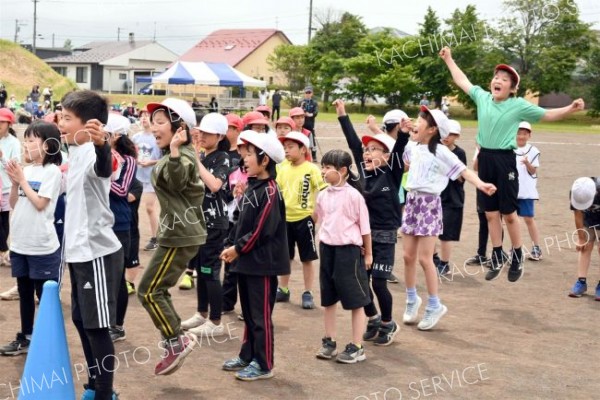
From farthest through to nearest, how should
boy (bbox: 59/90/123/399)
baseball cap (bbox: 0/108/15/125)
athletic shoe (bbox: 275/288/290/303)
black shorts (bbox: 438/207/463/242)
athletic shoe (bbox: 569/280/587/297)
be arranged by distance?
1. black shorts (bbox: 438/207/463/242)
2. baseball cap (bbox: 0/108/15/125)
3. athletic shoe (bbox: 569/280/587/297)
4. athletic shoe (bbox: 275/288/290/303)
5. boy (bbox: 59/90/123/399)

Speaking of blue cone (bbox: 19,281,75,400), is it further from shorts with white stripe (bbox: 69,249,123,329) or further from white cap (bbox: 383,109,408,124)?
white cap (bbox: 383,109,408,124)

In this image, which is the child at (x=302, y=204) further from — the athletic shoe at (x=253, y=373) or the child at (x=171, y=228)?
the child at (x=171, y=228)

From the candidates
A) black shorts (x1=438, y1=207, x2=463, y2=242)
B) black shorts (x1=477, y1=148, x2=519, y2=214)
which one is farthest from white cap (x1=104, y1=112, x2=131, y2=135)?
black shorts (x1=438, y1=207, x2=463, y2=242)

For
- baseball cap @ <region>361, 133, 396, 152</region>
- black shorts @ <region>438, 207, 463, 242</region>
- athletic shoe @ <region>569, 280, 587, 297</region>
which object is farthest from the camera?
black shorts @ <region>438, 207, 463, 242</region>

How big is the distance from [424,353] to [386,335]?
1.27ft

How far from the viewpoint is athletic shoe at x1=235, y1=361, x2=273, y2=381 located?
6004 millimetres

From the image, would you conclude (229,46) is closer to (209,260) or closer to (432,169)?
(432,169)

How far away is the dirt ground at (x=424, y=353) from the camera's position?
5.91m

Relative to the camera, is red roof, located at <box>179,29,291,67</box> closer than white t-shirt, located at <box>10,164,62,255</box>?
No

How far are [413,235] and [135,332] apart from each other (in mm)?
2686

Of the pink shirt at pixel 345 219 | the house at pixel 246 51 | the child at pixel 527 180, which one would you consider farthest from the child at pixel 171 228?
the house at pixel 246 51

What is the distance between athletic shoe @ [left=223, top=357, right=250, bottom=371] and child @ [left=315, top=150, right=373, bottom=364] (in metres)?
0.69

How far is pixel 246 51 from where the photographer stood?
318ft

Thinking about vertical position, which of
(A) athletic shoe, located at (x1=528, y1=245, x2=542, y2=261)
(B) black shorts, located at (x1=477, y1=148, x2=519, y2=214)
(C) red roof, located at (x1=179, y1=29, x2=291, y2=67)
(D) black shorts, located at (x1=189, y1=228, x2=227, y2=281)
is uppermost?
(C) red roof, located at (x1=179, y1=29, x2=291, y2=67)
